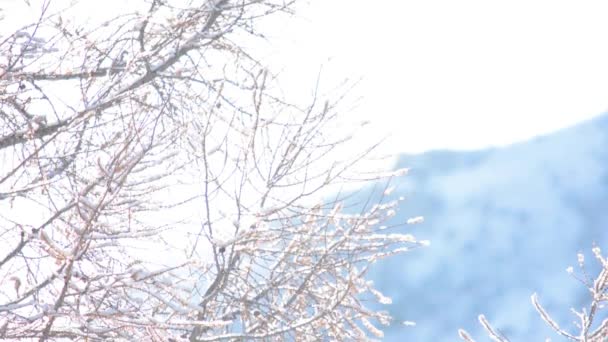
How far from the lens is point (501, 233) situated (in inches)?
3369

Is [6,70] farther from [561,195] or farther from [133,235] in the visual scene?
[561,195]

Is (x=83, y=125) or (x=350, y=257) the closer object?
(x=83, y=125)

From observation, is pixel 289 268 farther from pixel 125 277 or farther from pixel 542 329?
pixel 542 329

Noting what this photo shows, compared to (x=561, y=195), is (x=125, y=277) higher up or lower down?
lower down

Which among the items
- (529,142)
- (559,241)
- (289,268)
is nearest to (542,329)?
(559,241)

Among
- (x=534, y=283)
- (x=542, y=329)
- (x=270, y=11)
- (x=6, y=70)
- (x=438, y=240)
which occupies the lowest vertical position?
(x=6, y=70)

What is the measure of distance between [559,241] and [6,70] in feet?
277

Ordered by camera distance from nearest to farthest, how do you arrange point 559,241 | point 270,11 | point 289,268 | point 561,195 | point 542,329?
point 270,11, point 289,268, point 542,329, point 559,241, point 561,195

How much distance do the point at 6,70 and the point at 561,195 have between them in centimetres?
9018

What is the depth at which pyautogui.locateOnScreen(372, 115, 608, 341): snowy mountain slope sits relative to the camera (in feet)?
251

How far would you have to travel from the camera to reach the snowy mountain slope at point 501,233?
251 ft

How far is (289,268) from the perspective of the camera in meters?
6.71

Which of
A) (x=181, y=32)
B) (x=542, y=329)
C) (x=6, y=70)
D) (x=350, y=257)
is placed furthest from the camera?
(x=542, y=329)

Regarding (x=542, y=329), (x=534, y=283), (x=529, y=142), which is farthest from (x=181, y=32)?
(x=529, y=142)
